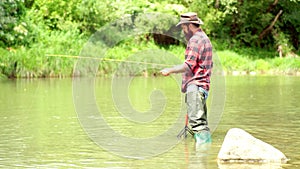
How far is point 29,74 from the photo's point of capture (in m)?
24.8

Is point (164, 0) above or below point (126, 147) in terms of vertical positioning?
above

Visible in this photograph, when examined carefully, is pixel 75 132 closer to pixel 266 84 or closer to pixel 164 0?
pixel 266 84

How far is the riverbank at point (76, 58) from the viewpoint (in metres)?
24.7

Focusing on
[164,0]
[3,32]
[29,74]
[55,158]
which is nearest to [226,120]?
[55,158]

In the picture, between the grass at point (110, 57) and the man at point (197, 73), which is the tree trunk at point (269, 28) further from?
the man at point (197, 73)

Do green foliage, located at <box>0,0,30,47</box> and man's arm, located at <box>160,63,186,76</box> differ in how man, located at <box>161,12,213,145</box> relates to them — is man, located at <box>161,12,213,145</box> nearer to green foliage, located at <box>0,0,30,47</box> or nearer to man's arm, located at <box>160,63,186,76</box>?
man's arm, located at <box>160,63,186,76</box>

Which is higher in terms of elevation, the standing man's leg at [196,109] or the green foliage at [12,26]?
the green foliage at [12,26]

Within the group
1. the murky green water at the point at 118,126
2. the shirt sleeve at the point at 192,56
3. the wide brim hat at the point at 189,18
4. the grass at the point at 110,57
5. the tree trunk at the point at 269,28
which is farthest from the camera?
the tree trunk at the point at 269,28

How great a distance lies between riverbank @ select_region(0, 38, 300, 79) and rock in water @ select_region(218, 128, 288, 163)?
1341 centimetres

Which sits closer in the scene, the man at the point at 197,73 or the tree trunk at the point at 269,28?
the man at the point at 197,73

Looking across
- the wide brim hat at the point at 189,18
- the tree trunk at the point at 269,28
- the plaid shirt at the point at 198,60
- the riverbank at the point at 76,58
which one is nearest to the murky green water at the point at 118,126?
the plaid shirt at the point at 198,60

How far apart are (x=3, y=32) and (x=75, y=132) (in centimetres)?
1666

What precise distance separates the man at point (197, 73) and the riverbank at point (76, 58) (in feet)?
39.3

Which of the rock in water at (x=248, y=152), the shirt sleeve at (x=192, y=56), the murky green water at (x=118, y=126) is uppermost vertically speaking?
the shirt sleeve at (x=192, y=56)
